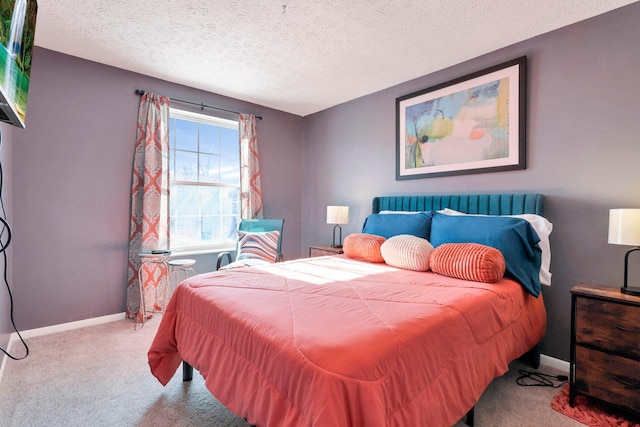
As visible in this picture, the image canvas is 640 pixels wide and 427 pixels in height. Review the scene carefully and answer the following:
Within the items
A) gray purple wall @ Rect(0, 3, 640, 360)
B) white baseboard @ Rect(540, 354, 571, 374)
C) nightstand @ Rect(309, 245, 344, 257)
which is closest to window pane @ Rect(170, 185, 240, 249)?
gray purple wall @ Rect(0, 3, 640, 360)

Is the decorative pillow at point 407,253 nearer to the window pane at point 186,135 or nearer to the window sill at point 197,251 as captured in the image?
the window sill at point 197,251

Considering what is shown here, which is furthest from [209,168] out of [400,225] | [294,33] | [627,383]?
[627,383]

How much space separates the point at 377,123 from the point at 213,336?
3031 mm

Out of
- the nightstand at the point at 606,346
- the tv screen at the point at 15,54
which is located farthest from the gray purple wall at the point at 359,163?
the tv screen at the point at 15,54

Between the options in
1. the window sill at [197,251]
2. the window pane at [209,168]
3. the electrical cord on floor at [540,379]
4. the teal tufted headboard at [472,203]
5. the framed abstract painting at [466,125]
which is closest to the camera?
the electrical cord on floor at [540,379]

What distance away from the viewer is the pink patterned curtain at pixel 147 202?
325 cm

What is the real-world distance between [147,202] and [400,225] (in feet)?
8.72

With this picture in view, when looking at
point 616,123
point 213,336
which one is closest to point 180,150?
point 213,336

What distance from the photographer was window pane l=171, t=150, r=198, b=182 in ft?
12.2

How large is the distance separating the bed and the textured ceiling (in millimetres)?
1542

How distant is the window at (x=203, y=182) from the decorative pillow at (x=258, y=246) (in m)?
0.59

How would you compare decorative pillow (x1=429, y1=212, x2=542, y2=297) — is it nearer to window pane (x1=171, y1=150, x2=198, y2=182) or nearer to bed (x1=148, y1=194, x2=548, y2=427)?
bed (x1=148, y1=194, x2=548, y2=427)

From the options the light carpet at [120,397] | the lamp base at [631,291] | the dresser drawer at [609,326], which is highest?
the lamp base at [631,291]

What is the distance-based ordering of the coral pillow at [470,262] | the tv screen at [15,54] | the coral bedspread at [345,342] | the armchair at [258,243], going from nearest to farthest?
the coral bedspread at [345,342] < the tv screen at [15,54] < the coral pillow at [470,262] < the armchair at [258,243]
